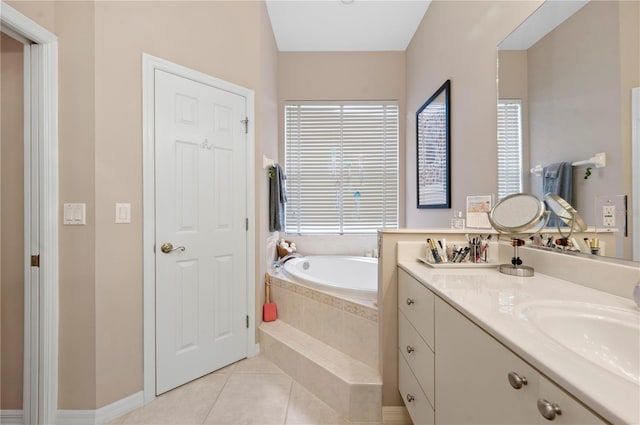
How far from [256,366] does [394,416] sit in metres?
1.01

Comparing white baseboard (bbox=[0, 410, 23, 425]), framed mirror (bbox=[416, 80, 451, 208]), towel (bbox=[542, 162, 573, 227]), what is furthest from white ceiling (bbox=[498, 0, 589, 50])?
white baseboard (bbox=[0, 410, 23, 425])

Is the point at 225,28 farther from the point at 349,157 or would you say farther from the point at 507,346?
the point at 507,346

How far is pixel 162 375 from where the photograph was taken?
167 cm

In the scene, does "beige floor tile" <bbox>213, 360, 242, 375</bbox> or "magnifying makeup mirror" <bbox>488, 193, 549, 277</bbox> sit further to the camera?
"beige floor tile" <bbox>213, 360, 242, 375</bbox>

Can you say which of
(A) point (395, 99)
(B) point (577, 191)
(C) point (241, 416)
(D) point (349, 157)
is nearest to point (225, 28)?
(D) point (349, 157)

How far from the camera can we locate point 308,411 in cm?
154

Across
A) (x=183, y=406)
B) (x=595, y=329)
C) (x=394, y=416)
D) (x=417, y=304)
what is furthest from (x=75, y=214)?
(x=595, y=329)

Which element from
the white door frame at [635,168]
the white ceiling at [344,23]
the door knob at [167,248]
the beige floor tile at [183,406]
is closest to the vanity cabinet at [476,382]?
the white door frame at [635,168]

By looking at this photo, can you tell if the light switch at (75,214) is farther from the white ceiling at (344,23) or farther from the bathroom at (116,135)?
the white ceiling at (344,23)

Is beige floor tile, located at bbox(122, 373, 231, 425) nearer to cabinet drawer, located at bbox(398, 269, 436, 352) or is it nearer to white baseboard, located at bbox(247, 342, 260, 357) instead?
white baseboard, located at bbox(247, 342, 260, 357)

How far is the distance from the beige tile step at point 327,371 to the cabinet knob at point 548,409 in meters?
1.17

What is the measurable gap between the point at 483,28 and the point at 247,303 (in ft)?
8.17

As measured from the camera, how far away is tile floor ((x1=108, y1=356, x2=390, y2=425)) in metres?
1.48

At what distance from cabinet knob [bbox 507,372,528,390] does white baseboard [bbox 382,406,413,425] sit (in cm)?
115
